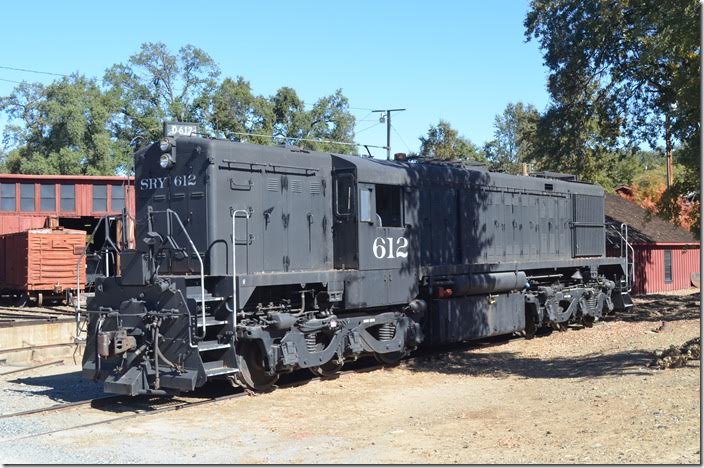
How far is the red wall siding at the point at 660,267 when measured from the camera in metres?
34.5

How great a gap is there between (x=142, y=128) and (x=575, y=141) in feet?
109

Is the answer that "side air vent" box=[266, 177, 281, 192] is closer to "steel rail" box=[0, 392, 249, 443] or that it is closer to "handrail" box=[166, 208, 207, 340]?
"handrail" box=[166, 208, 207, 340]

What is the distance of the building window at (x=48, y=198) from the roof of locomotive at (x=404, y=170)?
20388mm

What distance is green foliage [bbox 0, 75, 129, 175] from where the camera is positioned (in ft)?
160

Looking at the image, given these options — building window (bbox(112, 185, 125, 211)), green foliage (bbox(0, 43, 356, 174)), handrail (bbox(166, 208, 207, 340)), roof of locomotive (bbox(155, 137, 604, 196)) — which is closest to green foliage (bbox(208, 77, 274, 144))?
green foliage (bbox(0, 43, 356, 174))

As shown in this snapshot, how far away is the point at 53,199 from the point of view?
3145 cm

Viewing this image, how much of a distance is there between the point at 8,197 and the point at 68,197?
7.68ft

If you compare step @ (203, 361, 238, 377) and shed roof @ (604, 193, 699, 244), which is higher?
shed roof @ (604, 193, 699, 244)

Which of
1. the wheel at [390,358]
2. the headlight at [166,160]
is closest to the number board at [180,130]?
the headlight at [166,160]

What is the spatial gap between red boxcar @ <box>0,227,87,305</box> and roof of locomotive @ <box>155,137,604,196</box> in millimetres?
15365

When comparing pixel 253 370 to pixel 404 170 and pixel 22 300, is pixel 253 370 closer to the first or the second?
pixel 404 170

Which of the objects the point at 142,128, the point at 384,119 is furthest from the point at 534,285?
the point at 142,128

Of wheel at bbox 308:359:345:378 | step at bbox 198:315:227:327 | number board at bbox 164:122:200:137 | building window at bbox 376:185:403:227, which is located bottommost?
Result: wheel at bbox 308:359:345:378

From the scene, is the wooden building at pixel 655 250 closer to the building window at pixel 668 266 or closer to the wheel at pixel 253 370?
the building window at pixel 668 266
